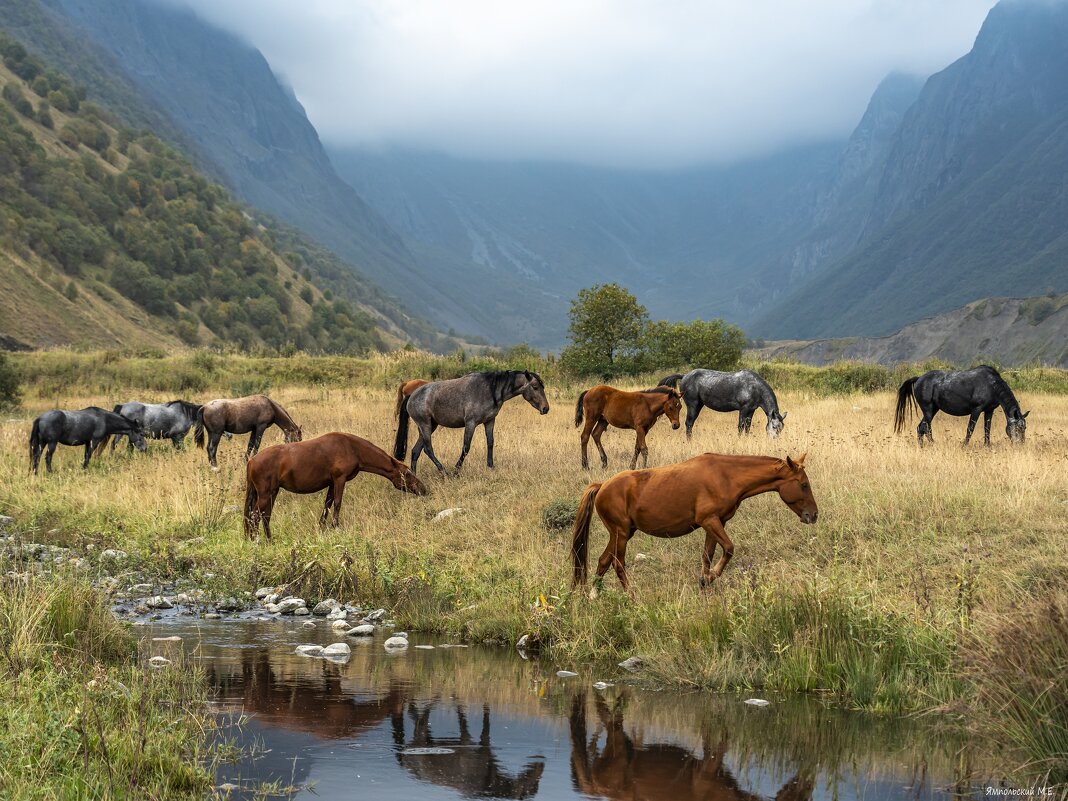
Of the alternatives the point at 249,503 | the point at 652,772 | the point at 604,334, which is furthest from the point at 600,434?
the point at 604,334

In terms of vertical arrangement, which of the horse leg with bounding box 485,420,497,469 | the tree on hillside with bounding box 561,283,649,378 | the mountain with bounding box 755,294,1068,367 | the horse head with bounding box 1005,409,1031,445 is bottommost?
the horse leg with bounding box 485,420,497,469

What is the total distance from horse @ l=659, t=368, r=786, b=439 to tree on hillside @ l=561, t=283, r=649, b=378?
14.8 meters

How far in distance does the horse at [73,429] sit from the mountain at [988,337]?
225 ft

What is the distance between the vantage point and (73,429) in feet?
74.5

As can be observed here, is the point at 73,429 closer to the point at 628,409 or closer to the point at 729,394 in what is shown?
the point at 628,409

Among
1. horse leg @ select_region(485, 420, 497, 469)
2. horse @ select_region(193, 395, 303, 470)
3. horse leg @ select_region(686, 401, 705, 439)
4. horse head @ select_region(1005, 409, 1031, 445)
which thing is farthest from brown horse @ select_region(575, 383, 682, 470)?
horse head @ select_region(1005, 409, 1031, 445)

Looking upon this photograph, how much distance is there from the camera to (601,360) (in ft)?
132

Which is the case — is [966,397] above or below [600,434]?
above

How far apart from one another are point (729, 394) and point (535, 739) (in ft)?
55.3

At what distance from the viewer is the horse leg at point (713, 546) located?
35.8 ft

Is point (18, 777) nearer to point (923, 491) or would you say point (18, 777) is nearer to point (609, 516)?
point (609, 516)

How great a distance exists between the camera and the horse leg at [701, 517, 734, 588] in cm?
1091

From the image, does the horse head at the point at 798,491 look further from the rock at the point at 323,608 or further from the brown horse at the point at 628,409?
the brown horse at the point at 628,409

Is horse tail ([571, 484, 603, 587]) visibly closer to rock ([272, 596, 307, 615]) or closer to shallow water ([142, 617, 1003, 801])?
shallow water ([142, 617, 1003, 801])
